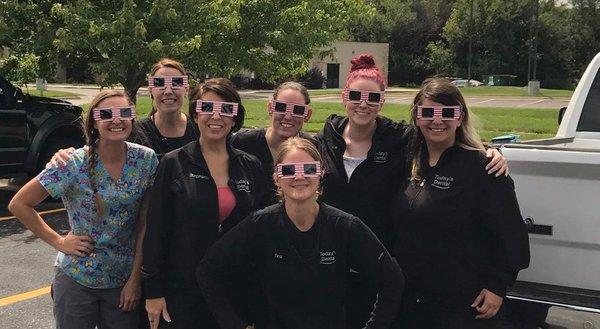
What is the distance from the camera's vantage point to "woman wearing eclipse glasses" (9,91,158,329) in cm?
269

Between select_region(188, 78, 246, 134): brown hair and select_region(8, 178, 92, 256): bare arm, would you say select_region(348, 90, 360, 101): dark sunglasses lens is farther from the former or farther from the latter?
select_region(8, 178, 92, 256): bare arm

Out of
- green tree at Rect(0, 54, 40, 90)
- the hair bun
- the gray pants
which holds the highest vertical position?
green tree at Rect(0, 54, 40, 90)

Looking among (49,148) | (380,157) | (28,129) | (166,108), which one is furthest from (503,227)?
(49,148)

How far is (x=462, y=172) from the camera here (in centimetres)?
261

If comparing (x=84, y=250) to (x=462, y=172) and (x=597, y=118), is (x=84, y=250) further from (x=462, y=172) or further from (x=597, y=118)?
(x=597, y=118)

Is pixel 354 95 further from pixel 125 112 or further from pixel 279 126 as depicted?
pixel 125 112

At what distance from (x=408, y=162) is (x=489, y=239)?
514 mm

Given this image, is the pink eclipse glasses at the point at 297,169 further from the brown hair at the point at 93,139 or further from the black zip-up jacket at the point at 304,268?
the brown hair at the point at 93,139

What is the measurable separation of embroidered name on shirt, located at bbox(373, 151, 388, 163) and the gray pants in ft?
4.37

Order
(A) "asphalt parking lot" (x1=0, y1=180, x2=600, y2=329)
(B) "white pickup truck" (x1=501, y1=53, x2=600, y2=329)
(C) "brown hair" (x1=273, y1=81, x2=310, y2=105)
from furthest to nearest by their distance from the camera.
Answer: (A) "asphalt parking lot" (x1=0, y1=180, x2=600, y2=329)
(C) "brown hair" (x1=273, y1=81, x2=310, y2=105)
(B) "white pickup truck" (x1=501, y1=53, x2=600, y2=329)

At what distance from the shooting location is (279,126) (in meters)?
3.15

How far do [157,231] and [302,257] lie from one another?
631 millimetres

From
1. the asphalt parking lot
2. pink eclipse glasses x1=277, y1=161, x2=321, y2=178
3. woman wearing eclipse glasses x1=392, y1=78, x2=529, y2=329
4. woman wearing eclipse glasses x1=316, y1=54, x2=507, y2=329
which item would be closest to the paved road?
the asphalt parking lot

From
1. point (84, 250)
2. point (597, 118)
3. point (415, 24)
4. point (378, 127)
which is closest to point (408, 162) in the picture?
point (378, 127)
